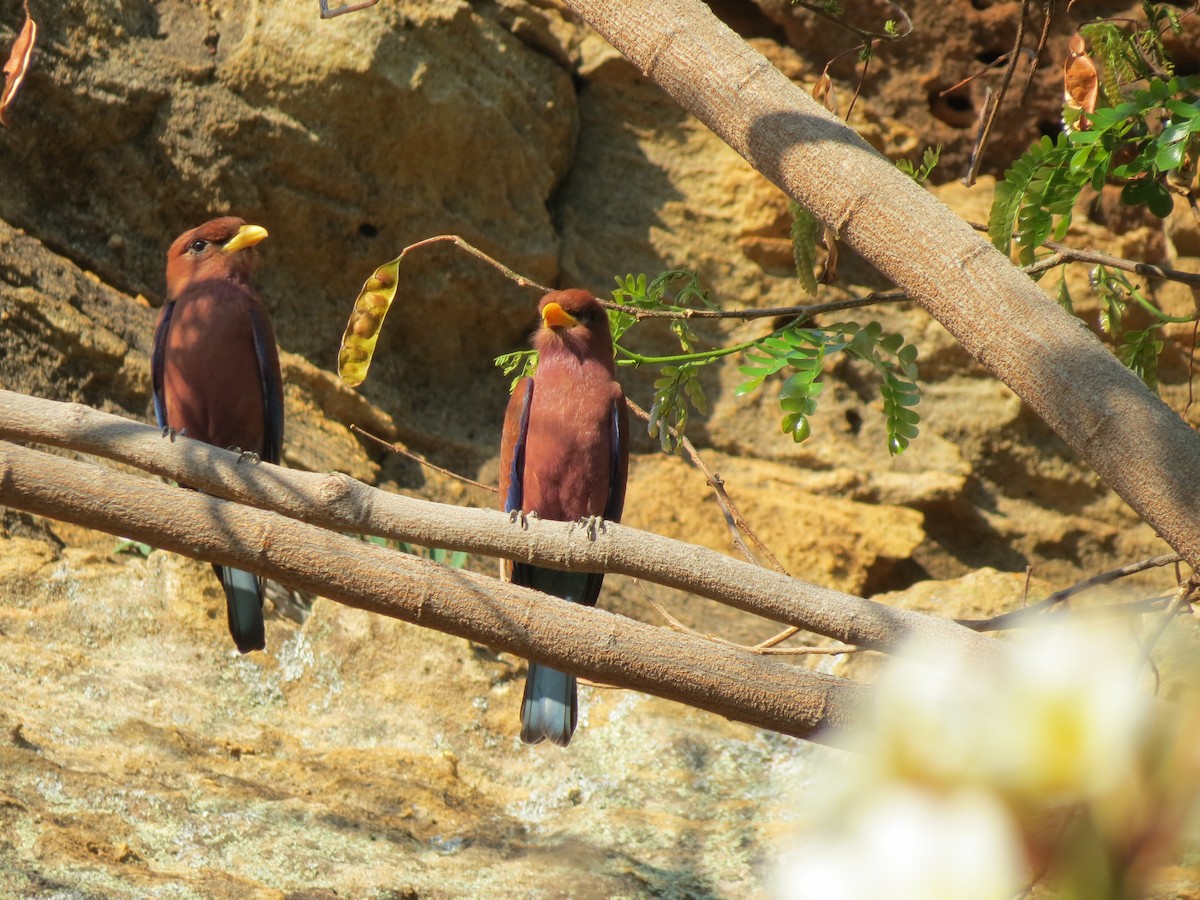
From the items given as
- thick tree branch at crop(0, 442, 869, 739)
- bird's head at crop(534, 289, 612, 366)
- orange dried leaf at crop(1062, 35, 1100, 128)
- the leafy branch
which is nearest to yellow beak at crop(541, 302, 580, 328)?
bird's head at crop(534, 289, 612, 366)

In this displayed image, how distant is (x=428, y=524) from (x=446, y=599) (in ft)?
0.79

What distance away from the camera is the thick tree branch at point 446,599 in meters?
1.98

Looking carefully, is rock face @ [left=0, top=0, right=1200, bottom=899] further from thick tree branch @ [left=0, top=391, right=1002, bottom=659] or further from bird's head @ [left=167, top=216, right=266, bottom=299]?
thick tree branch @ [left=0, top=391, right=1002, bottom=659]

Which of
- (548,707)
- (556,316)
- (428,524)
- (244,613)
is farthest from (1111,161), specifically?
(244,613)

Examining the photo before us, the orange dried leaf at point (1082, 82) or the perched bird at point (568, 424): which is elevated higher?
the orange dried leaf at point (1082, 82)

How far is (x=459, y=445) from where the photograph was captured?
6859mm

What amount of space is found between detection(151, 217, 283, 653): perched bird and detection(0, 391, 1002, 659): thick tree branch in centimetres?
255

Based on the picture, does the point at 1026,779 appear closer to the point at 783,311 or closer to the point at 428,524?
the point at 428,524

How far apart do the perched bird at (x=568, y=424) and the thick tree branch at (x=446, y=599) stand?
244cm

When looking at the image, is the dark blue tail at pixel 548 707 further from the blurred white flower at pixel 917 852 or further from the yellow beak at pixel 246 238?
the blurred white flower at pixel 917 852

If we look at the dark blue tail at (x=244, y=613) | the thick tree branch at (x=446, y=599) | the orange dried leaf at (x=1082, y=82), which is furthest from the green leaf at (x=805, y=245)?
the dark blue tail at (x=244, y=613)

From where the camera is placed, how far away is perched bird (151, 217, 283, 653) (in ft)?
15.8

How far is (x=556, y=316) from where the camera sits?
4488 millimetres

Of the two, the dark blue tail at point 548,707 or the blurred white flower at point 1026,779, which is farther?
the dark blue tail at point 548,707
